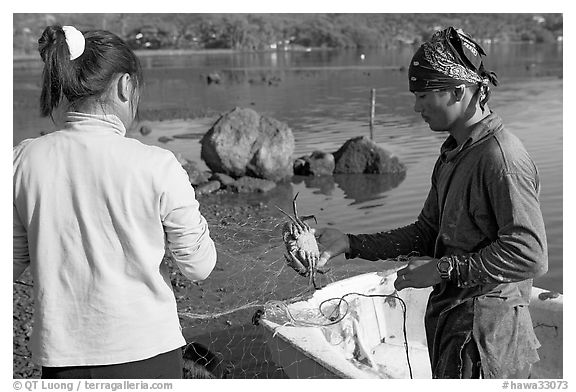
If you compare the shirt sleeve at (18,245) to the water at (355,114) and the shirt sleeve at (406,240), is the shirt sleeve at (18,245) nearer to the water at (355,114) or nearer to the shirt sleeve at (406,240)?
the shirt sleeve at (406,240)

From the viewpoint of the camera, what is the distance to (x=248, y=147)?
13.5 m

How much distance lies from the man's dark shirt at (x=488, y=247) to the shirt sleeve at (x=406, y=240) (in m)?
0.07

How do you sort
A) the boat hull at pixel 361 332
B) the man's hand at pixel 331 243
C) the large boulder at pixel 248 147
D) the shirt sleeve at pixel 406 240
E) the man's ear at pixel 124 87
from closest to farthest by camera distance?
the man's ear at pixel 124 87, the shirt sleeve at pixel 406 240, the man's hand at pixel 331 243, the boat hull at pixel 361 332, the large boulder at pixel 248 147

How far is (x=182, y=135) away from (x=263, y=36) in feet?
154

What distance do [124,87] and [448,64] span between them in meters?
1.11

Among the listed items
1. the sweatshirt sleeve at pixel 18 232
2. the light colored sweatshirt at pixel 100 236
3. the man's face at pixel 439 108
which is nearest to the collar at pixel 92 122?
the light colored sweatshirt at pixel 100 236

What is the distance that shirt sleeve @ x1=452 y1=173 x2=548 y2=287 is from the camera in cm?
214

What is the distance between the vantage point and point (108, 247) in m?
1.99

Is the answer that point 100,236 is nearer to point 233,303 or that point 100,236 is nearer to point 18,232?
point 18,232

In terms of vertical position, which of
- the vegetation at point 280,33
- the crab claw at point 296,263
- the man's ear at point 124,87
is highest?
the vegetation at point 280,33

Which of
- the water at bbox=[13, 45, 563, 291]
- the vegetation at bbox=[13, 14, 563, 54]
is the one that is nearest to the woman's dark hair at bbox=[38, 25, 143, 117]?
the water at bbox=[13, 45, 563, 291]

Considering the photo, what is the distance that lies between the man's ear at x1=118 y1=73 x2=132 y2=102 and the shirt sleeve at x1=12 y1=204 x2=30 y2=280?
0.47 metres

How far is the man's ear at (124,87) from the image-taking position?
2057mm

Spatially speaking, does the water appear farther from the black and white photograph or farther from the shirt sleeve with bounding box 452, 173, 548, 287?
the shirt sleeve with bounding box 452, 173, 548, 287
